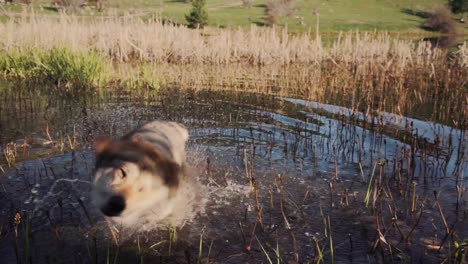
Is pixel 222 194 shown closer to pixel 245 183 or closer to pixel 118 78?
pixel 245 183

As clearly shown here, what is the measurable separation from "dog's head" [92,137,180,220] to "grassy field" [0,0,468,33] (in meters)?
56.7

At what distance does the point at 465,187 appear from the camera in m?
6.92

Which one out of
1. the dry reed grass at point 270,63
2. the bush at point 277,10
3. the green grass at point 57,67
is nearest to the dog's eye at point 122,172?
the dry reed grass at point 270,63

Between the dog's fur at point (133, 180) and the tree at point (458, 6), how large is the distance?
91049 mm

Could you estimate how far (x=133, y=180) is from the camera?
12.6 ft

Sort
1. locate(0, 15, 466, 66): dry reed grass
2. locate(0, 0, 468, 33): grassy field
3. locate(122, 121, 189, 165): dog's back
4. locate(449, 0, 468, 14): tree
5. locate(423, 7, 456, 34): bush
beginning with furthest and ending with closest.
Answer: locate(449, 0, 468, 14): tree < locate(423, 7, 456, 34): bush < locate(0, 0, 468, 33): grassy field < locate(0, 15, 466, 66): dry reed grass < locate(122, 121, 189, 165): dog's back

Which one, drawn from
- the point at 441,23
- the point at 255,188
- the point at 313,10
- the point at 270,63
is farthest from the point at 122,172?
the point at 313,10

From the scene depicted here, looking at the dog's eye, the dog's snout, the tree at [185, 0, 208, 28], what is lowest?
the dog's snout

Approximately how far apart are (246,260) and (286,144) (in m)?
4.40

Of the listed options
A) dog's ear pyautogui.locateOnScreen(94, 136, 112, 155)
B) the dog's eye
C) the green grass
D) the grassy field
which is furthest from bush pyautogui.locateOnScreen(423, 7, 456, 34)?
the dog's eye

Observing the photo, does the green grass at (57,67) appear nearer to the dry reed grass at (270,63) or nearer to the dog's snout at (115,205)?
the dry reed grass at (270,63)

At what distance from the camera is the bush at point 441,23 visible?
2827 inches

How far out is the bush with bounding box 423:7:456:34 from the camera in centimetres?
7181

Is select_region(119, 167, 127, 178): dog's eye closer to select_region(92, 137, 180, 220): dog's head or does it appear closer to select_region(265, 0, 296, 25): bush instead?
select_region(92, 137, 180, 220): dog's head
